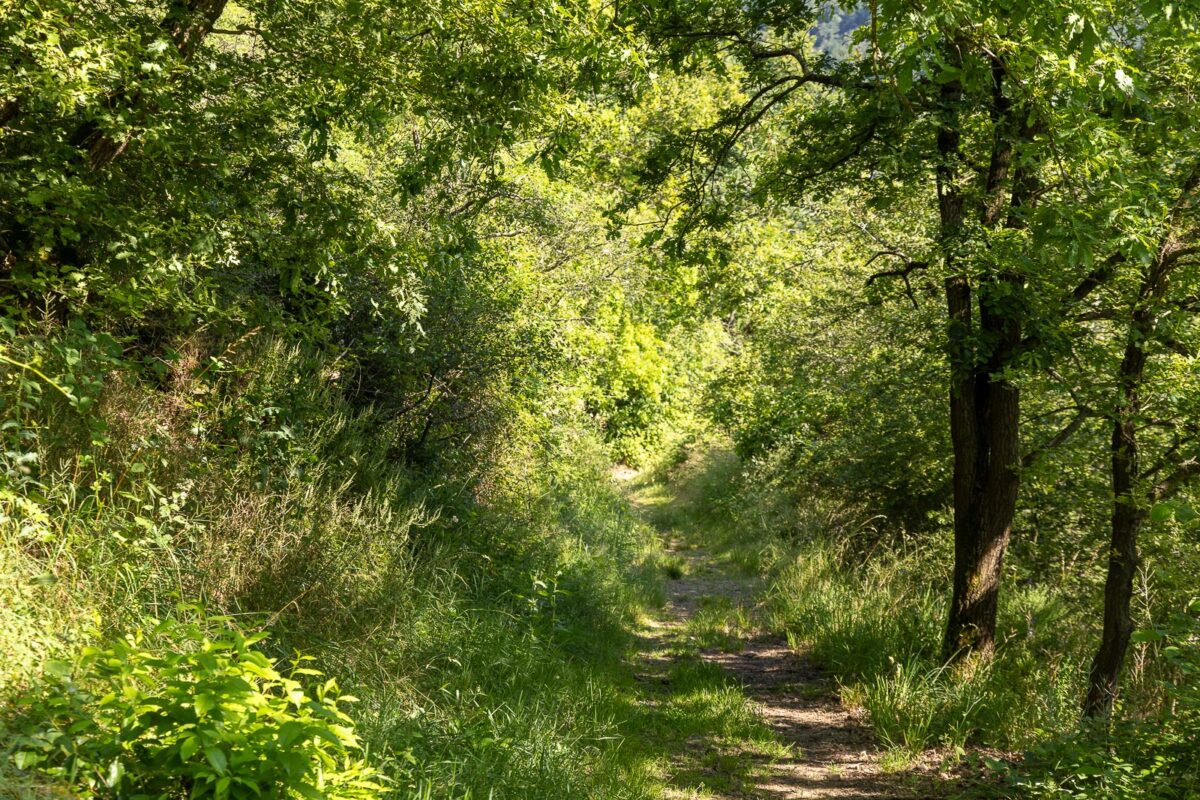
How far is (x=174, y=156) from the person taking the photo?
16.3 feet

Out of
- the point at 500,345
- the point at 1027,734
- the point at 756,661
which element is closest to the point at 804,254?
the point at 500,345

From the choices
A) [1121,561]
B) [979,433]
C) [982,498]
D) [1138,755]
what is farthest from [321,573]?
[1121,561]

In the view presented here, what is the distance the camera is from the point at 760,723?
7.04 metres

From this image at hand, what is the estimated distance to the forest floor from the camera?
6008mm

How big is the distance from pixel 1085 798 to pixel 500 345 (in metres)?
6.69

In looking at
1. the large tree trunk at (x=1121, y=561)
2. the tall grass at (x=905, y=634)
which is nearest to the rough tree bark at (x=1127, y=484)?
the large tree trunk at (x=1121, y=561)

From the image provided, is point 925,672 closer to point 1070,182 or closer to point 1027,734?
point 1027,734

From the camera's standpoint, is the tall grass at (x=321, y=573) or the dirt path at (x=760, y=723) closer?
the tall grass at (x=321, y=573)

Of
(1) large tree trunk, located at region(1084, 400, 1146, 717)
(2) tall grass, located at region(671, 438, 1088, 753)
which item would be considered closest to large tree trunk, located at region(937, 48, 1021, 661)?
(2) tall grass, located at region(671, 438, 1088, 753)

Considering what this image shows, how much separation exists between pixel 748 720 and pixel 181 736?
17.8 feet

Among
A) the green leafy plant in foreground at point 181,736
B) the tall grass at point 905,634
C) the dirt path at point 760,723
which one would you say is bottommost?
the dirt path at point 760,723

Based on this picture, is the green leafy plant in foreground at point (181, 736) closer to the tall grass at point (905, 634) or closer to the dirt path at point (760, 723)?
the dirt path at point (760, 723)

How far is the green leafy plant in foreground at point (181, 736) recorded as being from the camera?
7.99 feet

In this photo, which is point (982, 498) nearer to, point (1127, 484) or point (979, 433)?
point (979, 433)
